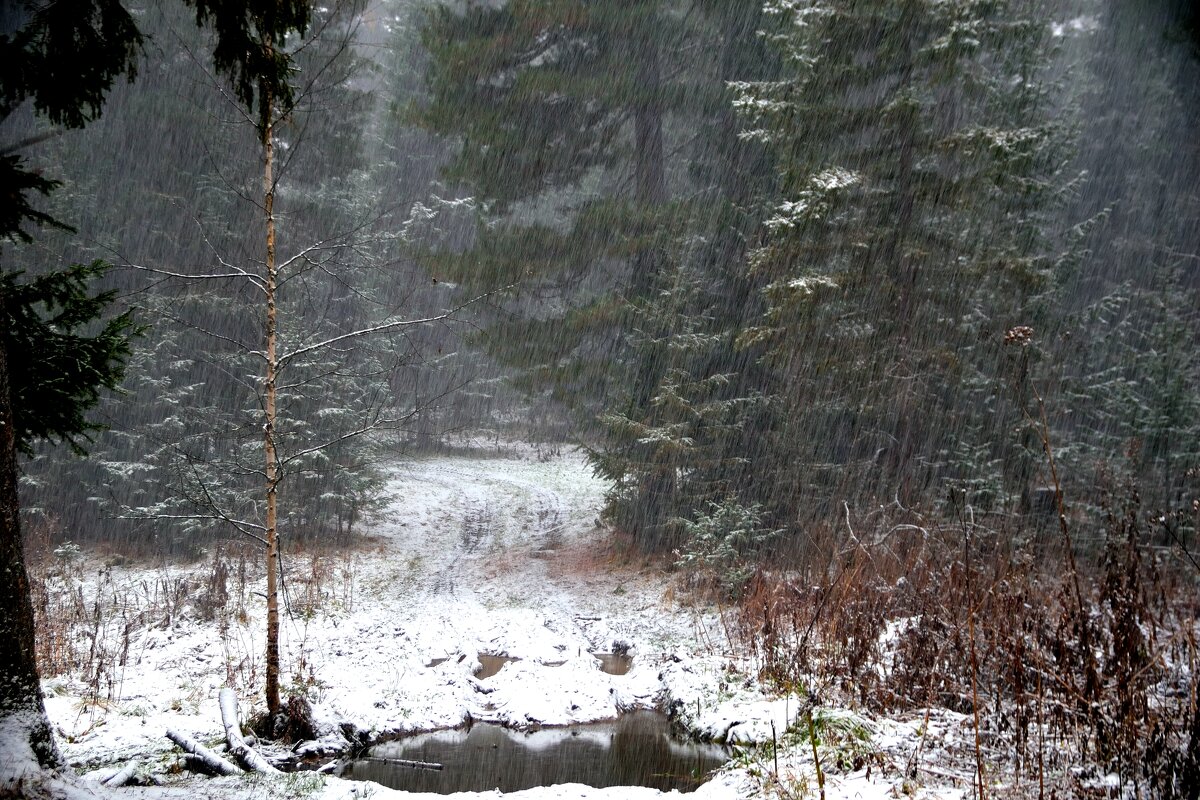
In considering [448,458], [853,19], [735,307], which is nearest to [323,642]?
[735,307]

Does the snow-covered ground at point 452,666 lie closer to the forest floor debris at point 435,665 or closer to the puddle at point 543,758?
the forest floor debris at point 435,665

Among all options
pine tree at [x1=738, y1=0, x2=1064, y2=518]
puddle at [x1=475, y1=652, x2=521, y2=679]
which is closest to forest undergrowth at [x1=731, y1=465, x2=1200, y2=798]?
puddle at [x1=475, y1=652, x2=521, y2=679]

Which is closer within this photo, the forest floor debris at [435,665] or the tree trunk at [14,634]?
the tree trunk at [14,634]

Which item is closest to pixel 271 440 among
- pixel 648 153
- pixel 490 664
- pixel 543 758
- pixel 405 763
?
pixel 405 763

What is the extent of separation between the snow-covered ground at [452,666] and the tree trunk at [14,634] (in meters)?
1.13

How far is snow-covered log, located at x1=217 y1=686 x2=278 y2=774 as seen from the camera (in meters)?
6.37

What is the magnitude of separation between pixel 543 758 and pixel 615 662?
332 centimetres

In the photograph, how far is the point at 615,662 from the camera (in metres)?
10.8

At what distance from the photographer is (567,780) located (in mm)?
6930

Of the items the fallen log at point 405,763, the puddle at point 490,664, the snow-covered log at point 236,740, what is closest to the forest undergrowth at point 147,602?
the snow-covered log at point 236,740

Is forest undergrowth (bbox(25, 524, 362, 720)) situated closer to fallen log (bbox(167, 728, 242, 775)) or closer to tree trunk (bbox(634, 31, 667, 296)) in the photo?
fallen log (bbox(167, 728, 242, 775))

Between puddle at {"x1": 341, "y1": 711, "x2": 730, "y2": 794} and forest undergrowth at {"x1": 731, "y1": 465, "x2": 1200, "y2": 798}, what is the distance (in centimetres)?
138

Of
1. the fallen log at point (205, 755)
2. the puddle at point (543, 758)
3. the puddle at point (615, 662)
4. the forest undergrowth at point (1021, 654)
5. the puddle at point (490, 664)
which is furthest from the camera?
the puddle at point (615, 662)

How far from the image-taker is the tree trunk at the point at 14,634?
4211 millimetres
